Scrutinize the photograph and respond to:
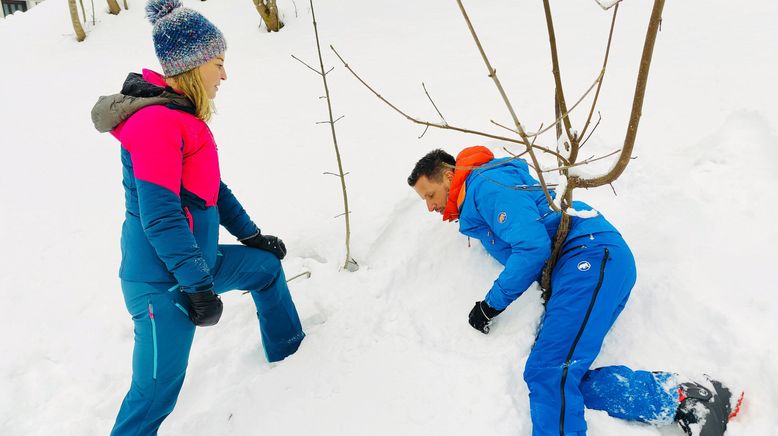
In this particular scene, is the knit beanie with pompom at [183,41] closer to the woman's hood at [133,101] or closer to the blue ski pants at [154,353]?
the woman's hood at [133,101]

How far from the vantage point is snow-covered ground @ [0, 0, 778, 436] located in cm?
242

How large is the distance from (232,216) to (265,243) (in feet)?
0.80

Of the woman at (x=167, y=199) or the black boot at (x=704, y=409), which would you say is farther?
the black boot at (x=704, y=409)

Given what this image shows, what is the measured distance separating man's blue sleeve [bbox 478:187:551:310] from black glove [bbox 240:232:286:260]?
124 centimetres

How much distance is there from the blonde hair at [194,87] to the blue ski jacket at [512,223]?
4.23 ft

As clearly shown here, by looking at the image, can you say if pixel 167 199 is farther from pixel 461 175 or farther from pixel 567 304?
pixel 567 304

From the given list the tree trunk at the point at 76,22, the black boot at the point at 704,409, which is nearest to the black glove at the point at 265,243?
the black boot at the point at 704,409

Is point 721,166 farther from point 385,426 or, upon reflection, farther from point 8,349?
point 8,349

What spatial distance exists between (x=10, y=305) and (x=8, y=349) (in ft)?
1.44

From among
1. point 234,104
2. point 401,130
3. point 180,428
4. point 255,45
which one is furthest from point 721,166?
point 255,45

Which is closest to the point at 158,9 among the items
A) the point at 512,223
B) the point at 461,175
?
the point at 461,175

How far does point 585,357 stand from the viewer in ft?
7.48

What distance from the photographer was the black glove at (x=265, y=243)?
273 cm

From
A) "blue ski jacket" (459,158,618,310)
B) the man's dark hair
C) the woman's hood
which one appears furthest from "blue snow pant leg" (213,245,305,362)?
"blue ski jacket" (459,158,618,310)
